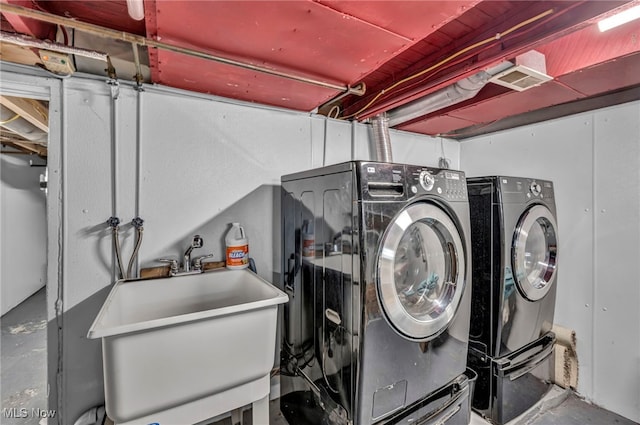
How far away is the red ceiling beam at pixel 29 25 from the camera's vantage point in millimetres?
1040

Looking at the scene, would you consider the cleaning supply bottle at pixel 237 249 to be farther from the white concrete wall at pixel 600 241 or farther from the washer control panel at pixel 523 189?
the white concrete wall at pixel 600 241

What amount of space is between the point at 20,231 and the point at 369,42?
17.6ft

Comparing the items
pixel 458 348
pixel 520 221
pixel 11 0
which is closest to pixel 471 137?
pixel 520 221

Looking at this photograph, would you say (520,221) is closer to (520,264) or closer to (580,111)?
(520,264)

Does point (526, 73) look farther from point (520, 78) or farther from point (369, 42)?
point (369, 42)

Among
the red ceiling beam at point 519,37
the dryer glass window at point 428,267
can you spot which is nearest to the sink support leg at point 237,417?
the dryer glass window at point 428,267

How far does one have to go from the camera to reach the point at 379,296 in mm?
1188

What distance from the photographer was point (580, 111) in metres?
2.10

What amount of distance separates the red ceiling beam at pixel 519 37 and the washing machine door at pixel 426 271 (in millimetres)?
781

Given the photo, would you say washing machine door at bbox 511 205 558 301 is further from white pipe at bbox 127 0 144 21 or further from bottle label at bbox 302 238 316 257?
white pipe at bbox 127 0 144 21

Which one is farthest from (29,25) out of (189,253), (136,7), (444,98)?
(444,98)

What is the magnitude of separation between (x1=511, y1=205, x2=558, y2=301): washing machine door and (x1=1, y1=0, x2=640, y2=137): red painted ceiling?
0.84m

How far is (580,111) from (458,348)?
6.81ft

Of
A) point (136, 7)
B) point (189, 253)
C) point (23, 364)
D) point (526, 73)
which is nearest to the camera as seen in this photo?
point (136, 7)
